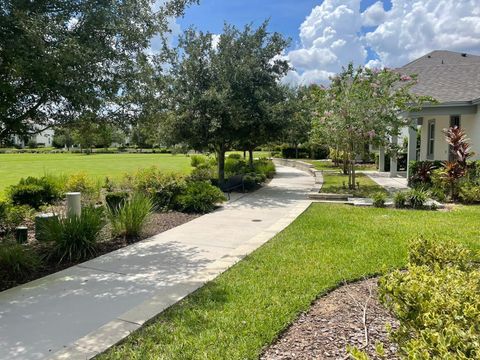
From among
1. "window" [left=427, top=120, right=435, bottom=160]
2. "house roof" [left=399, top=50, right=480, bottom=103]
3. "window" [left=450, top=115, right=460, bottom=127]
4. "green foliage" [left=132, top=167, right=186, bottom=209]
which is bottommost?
"green foliage" [left=132, top=167, right=186, bottom=209]

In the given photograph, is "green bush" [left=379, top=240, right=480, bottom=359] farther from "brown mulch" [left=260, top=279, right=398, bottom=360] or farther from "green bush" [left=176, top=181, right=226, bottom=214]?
"green bush" [left=176, top=181, right=226, bottom=214]

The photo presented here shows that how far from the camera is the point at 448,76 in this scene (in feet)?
57.1

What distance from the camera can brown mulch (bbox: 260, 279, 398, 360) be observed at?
330 cm

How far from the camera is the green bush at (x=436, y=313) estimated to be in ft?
7.06

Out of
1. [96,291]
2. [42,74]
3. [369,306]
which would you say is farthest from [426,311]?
[42,74]

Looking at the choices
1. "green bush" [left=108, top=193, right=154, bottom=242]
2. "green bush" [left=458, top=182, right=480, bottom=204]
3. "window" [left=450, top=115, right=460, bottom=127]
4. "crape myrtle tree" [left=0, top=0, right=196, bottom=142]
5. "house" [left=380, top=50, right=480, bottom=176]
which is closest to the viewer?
"crape myrtle tree" [left=0, top=0, right=196, bottom=142]

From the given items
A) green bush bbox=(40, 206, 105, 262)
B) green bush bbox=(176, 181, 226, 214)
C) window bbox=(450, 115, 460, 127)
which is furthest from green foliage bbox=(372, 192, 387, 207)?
green bush bbox=(40, 206, 105, 262)

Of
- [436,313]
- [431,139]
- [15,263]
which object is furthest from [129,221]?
[431,139]

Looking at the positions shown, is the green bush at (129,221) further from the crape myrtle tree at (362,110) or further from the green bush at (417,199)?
the crape myrtle tree at (362,110)

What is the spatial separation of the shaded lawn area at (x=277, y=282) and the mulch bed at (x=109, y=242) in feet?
8.27

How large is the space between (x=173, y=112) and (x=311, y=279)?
401 inches

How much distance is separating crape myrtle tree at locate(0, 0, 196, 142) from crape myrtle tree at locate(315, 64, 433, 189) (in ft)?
24.9

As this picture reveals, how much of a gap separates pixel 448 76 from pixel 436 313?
57.9ft

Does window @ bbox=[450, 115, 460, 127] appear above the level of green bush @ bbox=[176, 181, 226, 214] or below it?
above
